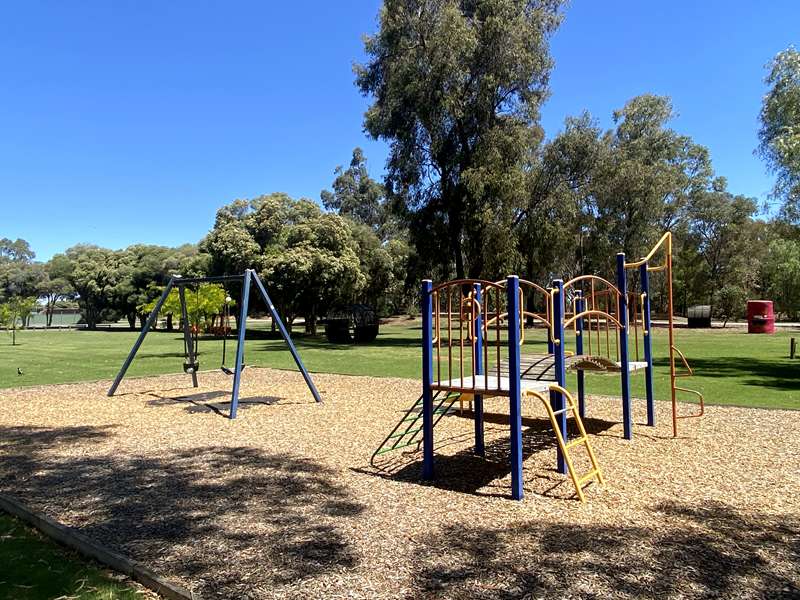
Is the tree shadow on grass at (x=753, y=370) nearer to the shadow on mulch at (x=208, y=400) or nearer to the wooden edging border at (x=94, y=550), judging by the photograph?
the shadow on mulch at (x=208, y=400)

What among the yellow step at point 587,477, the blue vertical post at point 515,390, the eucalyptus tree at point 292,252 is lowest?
the yellow step at point 587,477

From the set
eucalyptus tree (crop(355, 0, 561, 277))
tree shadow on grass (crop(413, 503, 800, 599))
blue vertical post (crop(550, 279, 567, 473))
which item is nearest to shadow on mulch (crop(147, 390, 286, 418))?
blue vertical post (crop(550, 279, 567, 473))

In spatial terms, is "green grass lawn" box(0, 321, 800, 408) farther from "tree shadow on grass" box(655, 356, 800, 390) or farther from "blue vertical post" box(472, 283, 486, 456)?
"blue vertical post" box(472, 283, 486, 456)

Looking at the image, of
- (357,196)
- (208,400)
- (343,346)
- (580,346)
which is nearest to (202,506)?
(580,346)

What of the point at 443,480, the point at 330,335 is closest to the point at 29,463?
the point at 443,480

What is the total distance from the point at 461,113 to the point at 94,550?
2280 centimetres

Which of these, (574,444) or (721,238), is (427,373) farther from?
(721,238)

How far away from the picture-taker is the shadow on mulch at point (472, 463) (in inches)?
211

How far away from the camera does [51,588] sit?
10.8 feet

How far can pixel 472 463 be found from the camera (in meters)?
6.09

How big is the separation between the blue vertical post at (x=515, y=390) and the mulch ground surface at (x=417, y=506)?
7.7 inches

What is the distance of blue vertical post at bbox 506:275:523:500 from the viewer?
4844 millimetres

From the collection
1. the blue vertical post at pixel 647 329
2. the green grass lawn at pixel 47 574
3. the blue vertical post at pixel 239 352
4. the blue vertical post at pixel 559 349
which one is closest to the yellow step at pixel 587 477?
the blue vertical post at pixel 559 349

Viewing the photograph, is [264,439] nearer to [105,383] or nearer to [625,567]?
[625,567]
